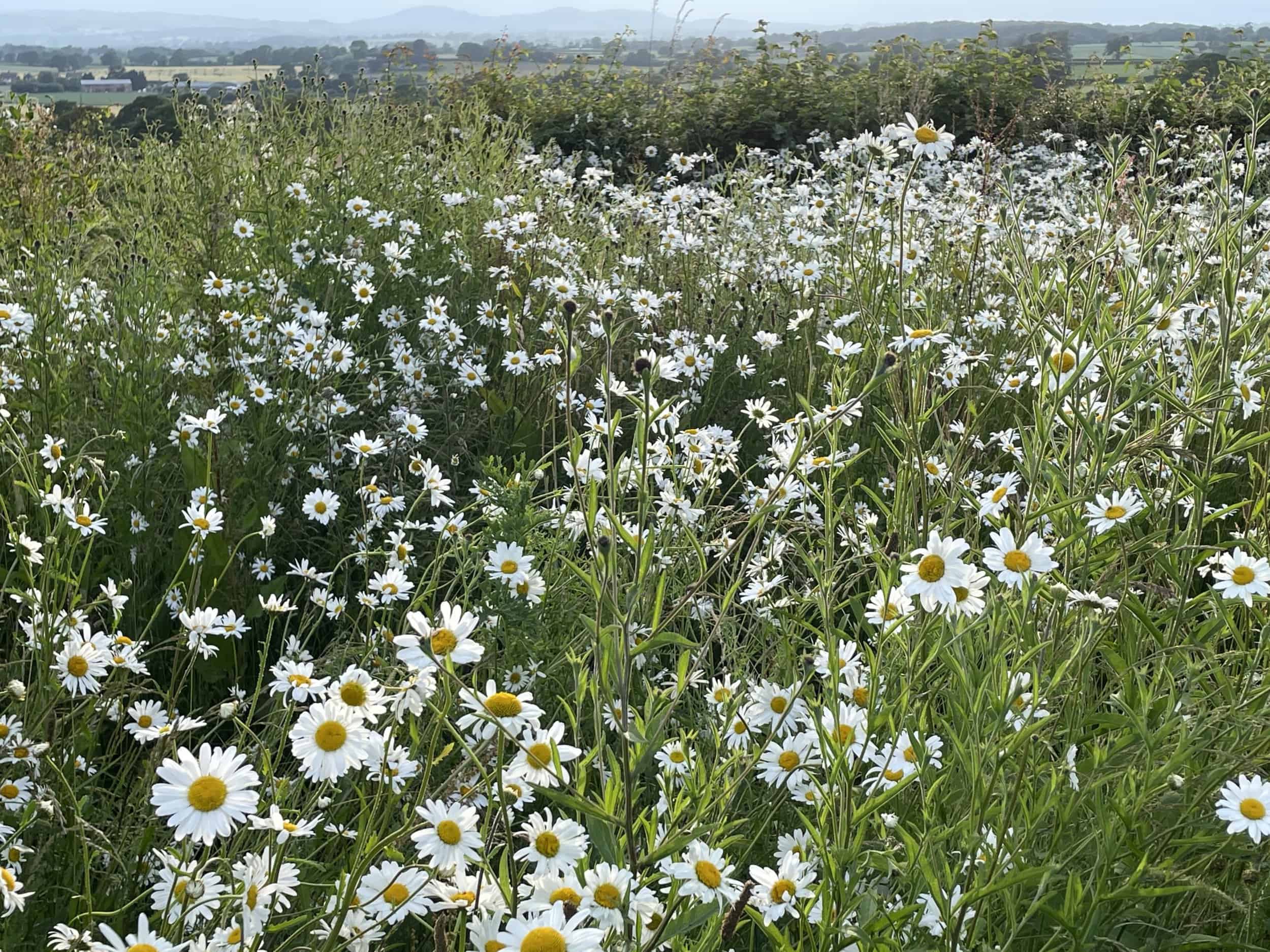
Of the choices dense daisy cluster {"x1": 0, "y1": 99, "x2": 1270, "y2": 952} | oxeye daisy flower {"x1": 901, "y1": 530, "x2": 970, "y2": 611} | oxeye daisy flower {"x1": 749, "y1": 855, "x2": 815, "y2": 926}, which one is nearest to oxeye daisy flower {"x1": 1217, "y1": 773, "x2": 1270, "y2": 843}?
dense daisy cluster {"x1": 0, "y1": 99, "x2": 1270, "y2": 952}

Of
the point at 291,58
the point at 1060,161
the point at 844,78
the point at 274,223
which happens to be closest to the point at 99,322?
the point at 274,223

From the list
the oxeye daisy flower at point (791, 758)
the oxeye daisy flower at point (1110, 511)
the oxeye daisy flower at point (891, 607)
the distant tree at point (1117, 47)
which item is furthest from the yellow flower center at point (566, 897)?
the distant tree at point (1117, 47)

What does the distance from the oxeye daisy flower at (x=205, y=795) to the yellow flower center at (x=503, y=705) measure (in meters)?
0.26

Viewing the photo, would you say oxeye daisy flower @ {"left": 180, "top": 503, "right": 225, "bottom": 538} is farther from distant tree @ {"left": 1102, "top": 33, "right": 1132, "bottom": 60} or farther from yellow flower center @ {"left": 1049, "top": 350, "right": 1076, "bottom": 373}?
distant tree @ {"left": 1102, "top": 33, "right": 1132, "bottom": 60}

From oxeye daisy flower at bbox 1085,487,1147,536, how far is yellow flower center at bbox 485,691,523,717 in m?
1.01

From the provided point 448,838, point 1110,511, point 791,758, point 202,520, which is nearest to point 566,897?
point 448,838

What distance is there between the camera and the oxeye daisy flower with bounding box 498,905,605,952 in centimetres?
105

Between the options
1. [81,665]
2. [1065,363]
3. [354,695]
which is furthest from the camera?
[1065,363]

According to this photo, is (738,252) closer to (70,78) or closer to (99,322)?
(99,322)

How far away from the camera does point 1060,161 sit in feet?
24.6

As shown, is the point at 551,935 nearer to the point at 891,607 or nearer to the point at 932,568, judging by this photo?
the point at 932,568

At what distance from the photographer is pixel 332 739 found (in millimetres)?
1209

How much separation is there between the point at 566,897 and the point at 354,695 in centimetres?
35

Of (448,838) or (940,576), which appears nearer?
(448,838)
